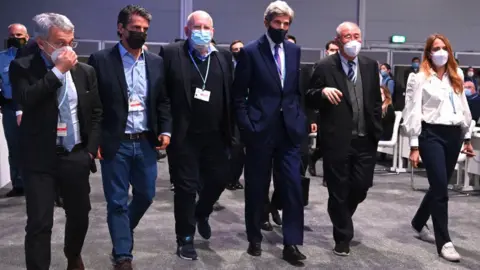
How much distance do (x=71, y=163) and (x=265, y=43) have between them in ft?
4.74

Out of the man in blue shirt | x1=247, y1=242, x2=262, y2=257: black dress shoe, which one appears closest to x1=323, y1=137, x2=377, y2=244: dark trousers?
x1=247, y1=242, x2=262, y2=257: black dress shoe

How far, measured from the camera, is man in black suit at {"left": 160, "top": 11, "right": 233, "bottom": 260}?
3504 mm

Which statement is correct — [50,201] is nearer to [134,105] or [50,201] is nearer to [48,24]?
[134,105]

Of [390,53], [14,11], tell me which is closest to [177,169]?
[390,53]

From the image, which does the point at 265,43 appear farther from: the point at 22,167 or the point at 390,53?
the point at 390,53

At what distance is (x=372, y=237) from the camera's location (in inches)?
166

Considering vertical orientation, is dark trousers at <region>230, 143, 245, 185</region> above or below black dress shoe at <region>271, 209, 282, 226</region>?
above

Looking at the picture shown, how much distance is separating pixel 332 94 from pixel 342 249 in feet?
3.36

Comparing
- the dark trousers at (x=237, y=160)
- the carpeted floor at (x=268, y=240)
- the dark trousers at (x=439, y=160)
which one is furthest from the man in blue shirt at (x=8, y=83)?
the dark trousers at (x=439, y=160)

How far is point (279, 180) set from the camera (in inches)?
144

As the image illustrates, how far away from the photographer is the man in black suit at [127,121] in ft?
10.4

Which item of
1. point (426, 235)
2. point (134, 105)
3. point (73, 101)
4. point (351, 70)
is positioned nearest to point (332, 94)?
point (351, 70)

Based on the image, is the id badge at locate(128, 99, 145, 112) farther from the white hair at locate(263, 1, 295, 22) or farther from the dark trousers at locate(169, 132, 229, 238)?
the white hair at locate(263, 1, 295, 22)

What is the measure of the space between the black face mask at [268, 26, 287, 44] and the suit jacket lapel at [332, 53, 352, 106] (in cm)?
43
